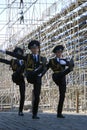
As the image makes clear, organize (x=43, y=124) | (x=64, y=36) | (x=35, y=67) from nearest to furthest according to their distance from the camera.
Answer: (x=43, y=124), (x=35, y=67), (x=64, y=36)

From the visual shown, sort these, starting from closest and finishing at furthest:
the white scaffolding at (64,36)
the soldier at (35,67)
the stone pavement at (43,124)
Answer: the stone pavement at (43,124)
the soldier at (35,67)
the white scaffolding at (64,36)

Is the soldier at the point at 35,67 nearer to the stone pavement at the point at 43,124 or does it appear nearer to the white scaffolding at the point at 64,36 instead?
the stone pavement at the point at 43,124

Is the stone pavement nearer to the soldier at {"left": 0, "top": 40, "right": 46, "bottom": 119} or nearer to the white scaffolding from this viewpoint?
the soldier at {"left": 0, "top": 40, "right": 46, "bottom": 119}

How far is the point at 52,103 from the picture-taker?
13.9 m

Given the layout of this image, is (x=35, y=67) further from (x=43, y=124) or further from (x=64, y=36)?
(x=64, y=36)

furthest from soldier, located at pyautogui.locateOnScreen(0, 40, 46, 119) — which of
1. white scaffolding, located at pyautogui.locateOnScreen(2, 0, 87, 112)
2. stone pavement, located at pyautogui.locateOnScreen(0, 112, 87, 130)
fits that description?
white scaffolding, located at pyautogui.locateOnScreen(2, 0, 87, 112)

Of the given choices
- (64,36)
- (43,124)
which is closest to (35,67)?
(43,124)

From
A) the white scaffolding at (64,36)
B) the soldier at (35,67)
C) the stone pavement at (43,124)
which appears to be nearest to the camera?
the stone pavement at (43,124)

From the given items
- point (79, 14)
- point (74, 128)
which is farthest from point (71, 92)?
point (74, 128)

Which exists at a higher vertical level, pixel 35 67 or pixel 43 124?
pixel 35 67

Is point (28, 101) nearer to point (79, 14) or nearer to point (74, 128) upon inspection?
point (79, 14)

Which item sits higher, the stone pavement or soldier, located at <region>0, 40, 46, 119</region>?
soldier, located at <region>0, 40, 46, 119</region>

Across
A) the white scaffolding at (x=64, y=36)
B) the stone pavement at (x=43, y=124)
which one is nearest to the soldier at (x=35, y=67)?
the stone pavement at (x=43, y=124)

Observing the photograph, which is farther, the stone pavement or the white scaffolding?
the white scaffolding
